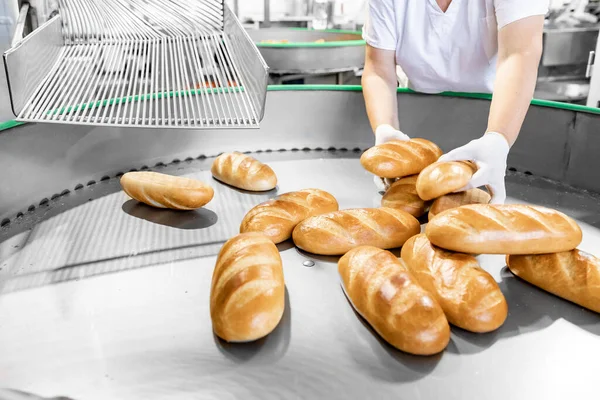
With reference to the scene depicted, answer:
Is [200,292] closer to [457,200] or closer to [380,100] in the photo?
[457,200]

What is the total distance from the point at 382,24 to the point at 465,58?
0.30 meters

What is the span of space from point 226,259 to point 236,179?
1.71 ft

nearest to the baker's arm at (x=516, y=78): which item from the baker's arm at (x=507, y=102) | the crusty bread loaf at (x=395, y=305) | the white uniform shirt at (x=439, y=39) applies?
the baker's arm at (x=507, y=102)

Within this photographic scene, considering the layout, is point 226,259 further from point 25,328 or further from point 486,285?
point 486,285

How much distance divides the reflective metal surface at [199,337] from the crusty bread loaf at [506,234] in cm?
10

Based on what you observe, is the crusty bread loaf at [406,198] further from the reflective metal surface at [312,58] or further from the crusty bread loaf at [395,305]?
the reflective metal surface at [312,58]

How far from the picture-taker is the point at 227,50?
1274 millimetres

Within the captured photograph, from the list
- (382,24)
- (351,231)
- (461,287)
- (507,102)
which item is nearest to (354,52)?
(382,24)

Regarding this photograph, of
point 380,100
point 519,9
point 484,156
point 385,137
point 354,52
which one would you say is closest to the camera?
point 484,156

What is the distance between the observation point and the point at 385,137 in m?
1.41

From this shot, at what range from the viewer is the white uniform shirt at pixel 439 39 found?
1.51m

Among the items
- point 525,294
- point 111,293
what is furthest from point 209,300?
point 525,294

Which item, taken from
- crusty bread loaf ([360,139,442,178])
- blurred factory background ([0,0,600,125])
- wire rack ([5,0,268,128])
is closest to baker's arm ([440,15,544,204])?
crusty bread loaf ([360,139,442,178])

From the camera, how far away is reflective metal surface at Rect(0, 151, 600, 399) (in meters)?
0.71
